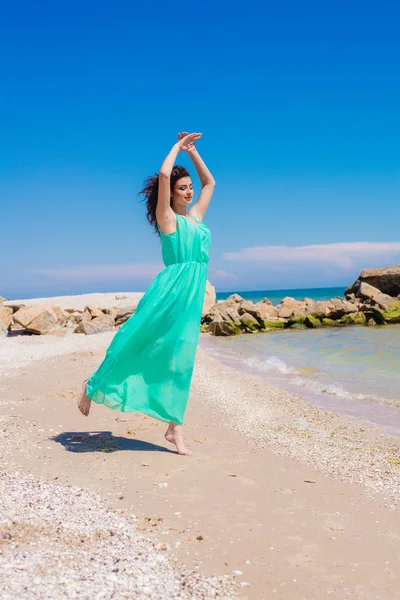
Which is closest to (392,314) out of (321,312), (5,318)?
(321,312)

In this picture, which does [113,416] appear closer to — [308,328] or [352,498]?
[352,498]

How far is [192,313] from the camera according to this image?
4848 mm

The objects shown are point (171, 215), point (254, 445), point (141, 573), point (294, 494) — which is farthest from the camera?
point (254, 445)

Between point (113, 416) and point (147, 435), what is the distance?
81cm

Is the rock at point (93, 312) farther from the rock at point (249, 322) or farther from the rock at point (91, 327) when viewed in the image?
the rock at point (249, 322)

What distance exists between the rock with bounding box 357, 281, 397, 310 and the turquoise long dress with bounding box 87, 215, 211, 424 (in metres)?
19.3

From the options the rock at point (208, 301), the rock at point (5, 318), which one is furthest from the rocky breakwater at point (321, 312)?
the rock at point (5, 318)

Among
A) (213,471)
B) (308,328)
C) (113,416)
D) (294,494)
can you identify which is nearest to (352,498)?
(294,494)

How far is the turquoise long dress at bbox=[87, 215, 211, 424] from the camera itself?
4770 mm

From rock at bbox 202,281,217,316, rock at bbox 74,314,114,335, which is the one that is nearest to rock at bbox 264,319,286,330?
rock at bbox 202,281,217,316

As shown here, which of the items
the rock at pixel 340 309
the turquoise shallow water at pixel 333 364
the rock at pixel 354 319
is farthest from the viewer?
the rock at pixel 340 309

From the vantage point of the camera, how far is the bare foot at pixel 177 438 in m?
4.80

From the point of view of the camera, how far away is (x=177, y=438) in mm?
4859

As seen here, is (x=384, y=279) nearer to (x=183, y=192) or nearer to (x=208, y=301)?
(x=208, y=301)
